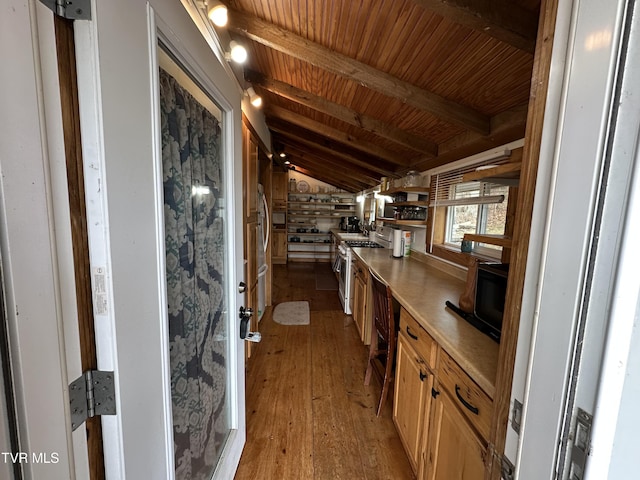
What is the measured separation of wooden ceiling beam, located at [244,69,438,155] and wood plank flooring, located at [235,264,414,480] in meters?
2.13

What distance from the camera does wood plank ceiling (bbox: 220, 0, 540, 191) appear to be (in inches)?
46.1

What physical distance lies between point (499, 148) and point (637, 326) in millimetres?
1830

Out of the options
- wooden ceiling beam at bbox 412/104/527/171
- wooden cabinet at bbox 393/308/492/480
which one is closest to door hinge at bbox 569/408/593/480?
wooden cabinet at bbox 393/308/492/480

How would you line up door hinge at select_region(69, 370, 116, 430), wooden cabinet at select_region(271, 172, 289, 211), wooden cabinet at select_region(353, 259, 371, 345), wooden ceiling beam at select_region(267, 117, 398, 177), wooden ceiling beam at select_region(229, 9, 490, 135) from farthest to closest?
wooden cabinet at select_region(271, 172, 289, 211)
wooden ceiling beam at select_region(267, 117, 398, 177)
wooden cabinet at select_region(353, 259, 371, 345)
wooden ceiling beam at select_region(229, 9, 490, 135)
door hinge at select_region(69, 370, 116, 430)

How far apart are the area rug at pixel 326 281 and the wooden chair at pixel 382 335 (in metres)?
2.71

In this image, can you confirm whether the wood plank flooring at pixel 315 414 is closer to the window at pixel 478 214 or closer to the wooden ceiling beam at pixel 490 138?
the window at pixel 478 214

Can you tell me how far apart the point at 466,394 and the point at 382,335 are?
1077 millimetres

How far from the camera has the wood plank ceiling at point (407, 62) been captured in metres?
1.17

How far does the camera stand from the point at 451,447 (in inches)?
41.5

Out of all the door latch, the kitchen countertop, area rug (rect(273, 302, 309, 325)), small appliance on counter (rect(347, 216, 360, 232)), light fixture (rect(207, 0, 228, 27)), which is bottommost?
area rug (rect(273, 302, 309, 325))

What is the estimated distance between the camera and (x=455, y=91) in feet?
5.38

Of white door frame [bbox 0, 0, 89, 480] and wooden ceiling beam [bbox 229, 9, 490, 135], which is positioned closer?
white door frame [bbox 0, 0, 89, 480]

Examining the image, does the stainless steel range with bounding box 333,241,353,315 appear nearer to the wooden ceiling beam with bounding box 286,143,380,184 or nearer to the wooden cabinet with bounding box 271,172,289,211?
the wooden ceiling beam with bounding box 286,143,380,184

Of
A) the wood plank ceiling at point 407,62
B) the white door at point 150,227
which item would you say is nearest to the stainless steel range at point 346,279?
the wood plank ceiling at point 407,62
